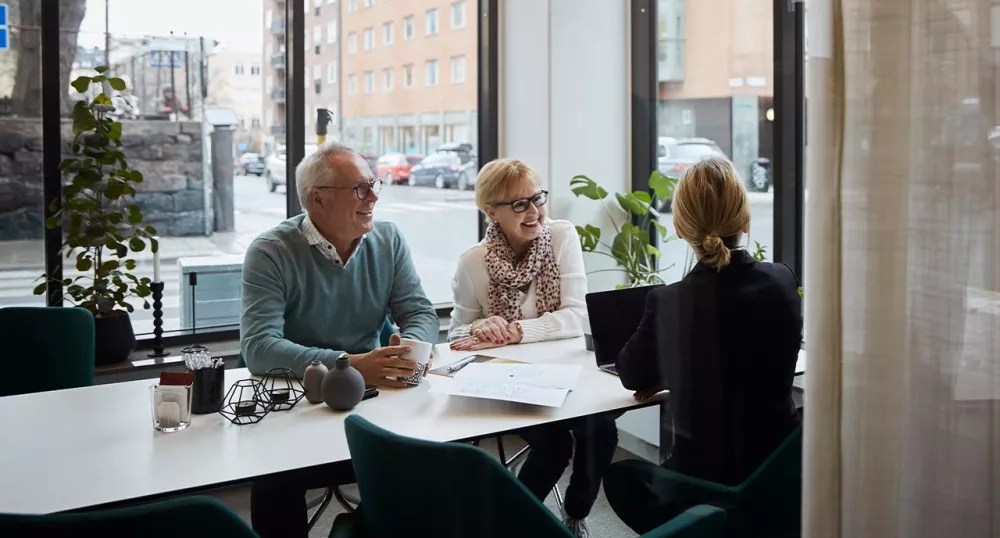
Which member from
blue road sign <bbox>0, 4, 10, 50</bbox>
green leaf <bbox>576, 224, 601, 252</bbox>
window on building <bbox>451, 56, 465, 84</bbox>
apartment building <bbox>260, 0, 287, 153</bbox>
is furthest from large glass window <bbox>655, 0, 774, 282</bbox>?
blue road sign <bbox>0, 4, 10, 50</bbox>

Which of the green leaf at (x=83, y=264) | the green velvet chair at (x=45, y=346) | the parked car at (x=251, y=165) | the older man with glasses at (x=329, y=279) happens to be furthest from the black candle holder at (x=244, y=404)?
the parked car at (x=251, y=165)

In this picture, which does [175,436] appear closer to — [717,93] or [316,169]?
[316,169]

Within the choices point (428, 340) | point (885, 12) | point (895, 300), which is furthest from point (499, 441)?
point (885, 12)

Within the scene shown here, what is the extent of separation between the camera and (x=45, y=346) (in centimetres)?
266

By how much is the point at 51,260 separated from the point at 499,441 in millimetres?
2085

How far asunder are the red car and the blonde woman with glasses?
134 cm

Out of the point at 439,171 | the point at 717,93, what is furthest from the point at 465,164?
the point at 717,93

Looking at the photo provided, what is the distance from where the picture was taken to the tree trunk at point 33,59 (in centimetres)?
352

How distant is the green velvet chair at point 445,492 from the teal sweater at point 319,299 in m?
0.94

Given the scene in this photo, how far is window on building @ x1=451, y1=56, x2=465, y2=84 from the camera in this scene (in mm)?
4613

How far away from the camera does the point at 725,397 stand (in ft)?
6.51

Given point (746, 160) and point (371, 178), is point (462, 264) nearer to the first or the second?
point (371, 178)

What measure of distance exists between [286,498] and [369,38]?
10.0 ft

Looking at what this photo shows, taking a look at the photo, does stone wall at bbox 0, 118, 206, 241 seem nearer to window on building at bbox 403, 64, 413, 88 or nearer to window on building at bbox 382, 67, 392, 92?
window on building at bbox 382, 67, 392, 92
